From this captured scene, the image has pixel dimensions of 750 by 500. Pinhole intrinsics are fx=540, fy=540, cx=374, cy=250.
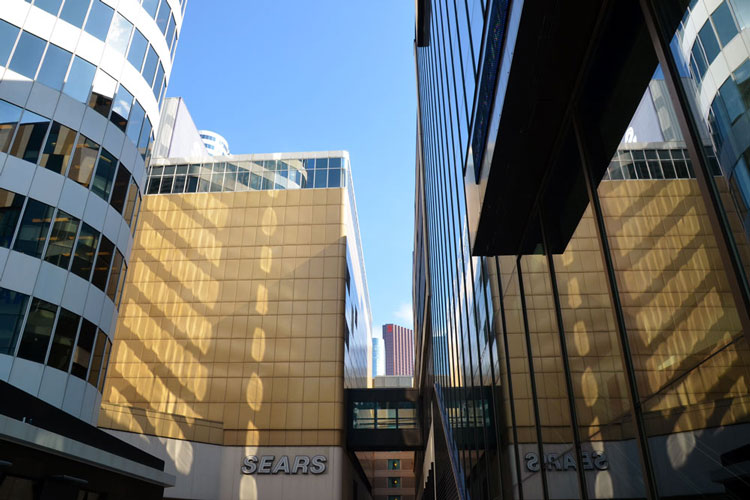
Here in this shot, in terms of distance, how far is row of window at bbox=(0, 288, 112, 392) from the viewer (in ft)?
59.4

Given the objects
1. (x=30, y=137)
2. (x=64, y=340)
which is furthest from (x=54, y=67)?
(x=64, y=340)

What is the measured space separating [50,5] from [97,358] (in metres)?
14.5

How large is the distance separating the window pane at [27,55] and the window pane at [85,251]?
618 centimetres

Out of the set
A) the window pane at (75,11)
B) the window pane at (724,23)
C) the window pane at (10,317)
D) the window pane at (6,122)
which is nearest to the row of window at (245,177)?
the window pane at (75,11)

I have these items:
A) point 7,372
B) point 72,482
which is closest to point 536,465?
point 72,482

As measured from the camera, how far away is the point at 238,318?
44.4m

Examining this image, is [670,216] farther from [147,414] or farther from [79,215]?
[147,414]

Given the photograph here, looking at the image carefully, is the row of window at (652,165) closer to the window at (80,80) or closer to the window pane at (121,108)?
the window at (80,80)

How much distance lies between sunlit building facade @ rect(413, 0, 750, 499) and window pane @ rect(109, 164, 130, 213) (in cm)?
1840

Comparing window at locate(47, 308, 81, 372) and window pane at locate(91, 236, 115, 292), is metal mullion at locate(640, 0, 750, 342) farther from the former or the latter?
window pane at locate(91, 236, 115, 292)

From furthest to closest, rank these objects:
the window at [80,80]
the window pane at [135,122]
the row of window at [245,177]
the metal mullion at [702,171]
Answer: the row of window at [245,177]
the window pane at [135,122]
the window at [80,80]
the metal mullion at [702,171]

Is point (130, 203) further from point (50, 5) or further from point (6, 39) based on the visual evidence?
point (50, 5)

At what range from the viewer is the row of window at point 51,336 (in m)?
18.1

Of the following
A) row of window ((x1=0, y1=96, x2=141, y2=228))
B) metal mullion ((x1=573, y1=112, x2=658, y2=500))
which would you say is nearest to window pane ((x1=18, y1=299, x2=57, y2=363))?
row of window ((x1=0, y1=96, x2=141, y2=228))
